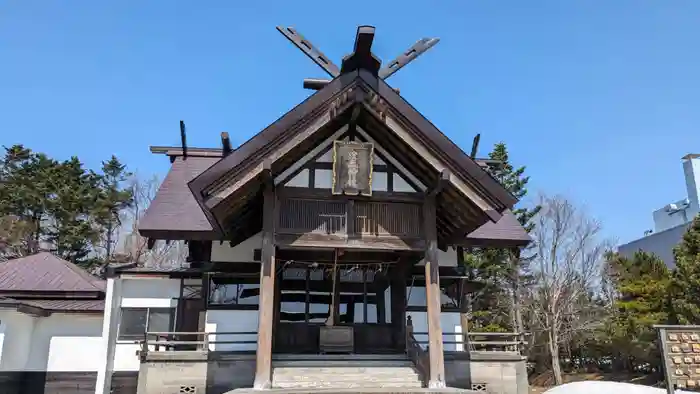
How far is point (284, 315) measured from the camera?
42.7 ft

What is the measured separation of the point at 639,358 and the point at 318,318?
78.5 feet

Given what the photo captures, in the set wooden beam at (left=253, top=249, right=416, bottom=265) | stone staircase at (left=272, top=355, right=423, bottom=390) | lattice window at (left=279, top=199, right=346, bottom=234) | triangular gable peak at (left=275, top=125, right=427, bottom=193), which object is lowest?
stone staircase at (left=272, top=355, right=423, bottom=390)

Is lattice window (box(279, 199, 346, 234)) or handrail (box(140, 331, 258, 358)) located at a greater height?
lattice window (box(279, 199, 346, 234))

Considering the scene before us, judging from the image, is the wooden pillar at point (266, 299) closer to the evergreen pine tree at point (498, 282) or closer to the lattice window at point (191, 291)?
the lattice window at point (191, 291)

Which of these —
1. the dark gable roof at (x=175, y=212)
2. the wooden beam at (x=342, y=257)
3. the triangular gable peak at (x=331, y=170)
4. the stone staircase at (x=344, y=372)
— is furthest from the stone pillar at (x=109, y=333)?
the triangular gable peak at (x=331, y=170)

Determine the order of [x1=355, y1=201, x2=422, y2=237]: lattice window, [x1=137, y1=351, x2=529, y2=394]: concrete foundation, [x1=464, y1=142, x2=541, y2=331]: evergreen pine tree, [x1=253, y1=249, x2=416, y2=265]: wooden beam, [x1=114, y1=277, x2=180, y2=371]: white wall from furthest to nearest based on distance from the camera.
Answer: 1. [x1=464, y1=142, x2=541, y2=331]: evergreen pine tree
2. [x1=114, y1=277, x2=180, y2=371]: white wall
3. [x1=253, y1=249, x2=416, y2=265]: wooden beam
4. [x1=137, y1=351, x2=529, y2=394]: concrete foundation
5. [x1=355, y1=201, x2=422, y2=237]: lattice window

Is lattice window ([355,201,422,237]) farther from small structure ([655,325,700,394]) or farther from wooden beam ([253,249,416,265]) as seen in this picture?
small structure ([655,325,700,394])

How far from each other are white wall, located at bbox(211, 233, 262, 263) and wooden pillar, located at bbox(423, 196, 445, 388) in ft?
15.6

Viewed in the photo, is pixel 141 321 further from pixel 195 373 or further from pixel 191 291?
pixel 195 373

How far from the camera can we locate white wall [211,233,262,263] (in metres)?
13.0

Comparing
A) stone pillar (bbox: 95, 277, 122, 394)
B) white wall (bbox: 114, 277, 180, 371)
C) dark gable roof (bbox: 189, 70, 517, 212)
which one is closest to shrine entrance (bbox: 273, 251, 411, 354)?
white wall (bbox: 114, 277, 180, 371)

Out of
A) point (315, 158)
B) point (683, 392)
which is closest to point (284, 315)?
point (315, 158)

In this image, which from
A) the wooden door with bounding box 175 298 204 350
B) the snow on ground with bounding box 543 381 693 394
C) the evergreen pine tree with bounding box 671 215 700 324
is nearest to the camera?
the wooden door with bounding box 175 298 204 350

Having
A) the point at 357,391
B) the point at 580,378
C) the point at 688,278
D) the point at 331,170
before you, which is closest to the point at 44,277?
the point at 331,170
